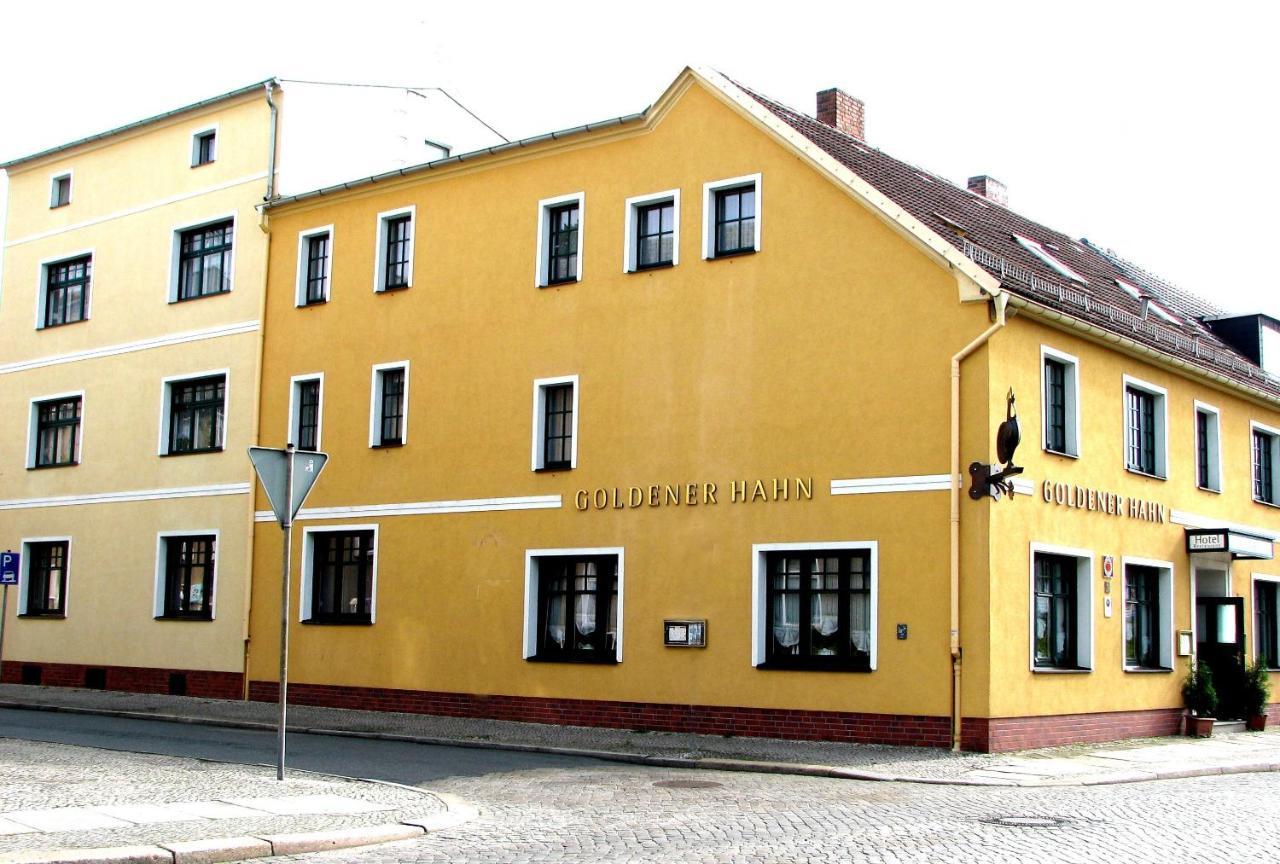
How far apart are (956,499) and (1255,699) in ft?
28.3

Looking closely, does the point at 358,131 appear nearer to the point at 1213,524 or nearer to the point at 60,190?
the point at 60,190

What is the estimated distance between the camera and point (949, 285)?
774 inches

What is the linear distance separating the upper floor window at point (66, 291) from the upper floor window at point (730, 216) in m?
16.1

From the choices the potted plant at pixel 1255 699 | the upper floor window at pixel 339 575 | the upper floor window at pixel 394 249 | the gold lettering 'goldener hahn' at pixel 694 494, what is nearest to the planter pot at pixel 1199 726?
the potted plant at pixel 1255 699

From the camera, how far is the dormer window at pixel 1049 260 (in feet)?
79.9

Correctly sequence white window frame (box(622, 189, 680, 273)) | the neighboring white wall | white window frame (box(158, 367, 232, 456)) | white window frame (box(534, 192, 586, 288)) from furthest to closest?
1. the neighboring white wall
2. white window frame (box(158, 367, 232, 456))
3. white window frame (box(534, 192, 586, 288))
4. white window frame (box(622, 189, 680, 273))

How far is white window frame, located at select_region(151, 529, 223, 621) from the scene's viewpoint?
91.5 ft

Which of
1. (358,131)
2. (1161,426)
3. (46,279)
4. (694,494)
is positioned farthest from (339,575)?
(1161,426)

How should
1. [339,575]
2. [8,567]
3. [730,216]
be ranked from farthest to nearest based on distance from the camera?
[8,567] → [339,575] → [730,216]

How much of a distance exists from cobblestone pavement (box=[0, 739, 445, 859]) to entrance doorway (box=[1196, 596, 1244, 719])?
15618 millimetres

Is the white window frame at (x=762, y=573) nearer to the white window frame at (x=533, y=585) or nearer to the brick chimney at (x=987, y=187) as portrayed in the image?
the white window frame at (x=533, y=585)

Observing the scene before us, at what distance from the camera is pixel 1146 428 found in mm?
23484

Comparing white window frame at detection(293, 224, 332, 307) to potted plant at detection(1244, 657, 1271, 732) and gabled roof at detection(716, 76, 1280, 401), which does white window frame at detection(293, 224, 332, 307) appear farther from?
potted plant at detection(1244, 657, 1271, 732)

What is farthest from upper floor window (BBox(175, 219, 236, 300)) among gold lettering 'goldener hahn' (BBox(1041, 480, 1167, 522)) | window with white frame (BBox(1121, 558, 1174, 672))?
window with white frame (BBox(1121, 558, 1174, 672))
